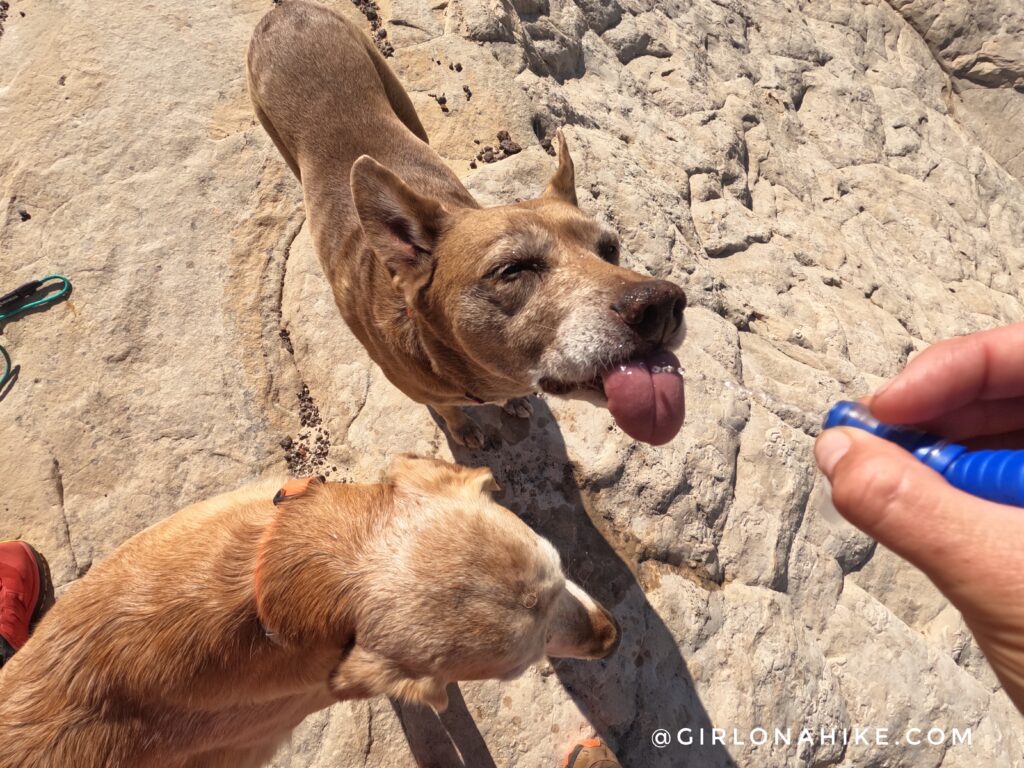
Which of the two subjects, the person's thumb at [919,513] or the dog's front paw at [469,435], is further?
the dog's front paw at [469,435]

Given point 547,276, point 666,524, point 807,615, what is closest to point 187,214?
point 547,276

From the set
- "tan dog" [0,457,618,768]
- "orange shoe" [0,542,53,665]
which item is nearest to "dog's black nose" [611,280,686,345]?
"tan dog" [0,457,618,768]

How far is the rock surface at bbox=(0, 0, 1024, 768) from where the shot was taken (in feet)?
13.2

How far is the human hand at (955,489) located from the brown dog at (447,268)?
1.01 meters

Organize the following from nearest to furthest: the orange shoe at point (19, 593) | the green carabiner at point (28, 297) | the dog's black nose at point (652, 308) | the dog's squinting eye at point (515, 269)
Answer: the dog's black nose at point (652, 308)
the dog's squinting eye at point (515, 269)
the orange shoe at point (19, 593)
the green carabiner at point (28, 297)

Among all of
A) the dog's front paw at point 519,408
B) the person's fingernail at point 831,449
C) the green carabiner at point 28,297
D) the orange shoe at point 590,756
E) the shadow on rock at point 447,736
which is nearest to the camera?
the person's fingernail at point 831,449

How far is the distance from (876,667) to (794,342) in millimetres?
2891

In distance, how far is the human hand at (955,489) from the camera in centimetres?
149

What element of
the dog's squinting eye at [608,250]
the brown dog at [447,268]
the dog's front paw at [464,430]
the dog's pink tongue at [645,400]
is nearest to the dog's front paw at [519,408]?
the brown dog at [447,268]

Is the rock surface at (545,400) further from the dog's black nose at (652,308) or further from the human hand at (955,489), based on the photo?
the human hand at (955,489)

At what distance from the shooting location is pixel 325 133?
426 cm

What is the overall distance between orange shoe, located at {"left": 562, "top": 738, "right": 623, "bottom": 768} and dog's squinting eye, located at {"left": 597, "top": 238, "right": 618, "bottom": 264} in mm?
3126

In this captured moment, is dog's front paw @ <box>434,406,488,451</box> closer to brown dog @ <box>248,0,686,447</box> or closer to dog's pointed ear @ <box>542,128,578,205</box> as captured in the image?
brown dog @ <box>248,0,686,447</box>

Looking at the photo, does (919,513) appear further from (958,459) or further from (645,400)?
(645,400)
